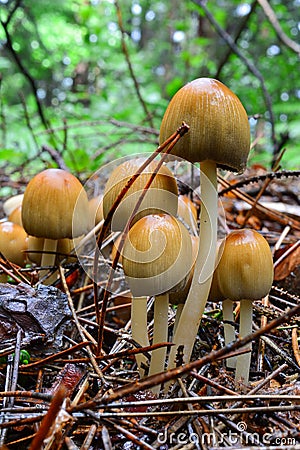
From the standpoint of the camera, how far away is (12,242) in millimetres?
2148

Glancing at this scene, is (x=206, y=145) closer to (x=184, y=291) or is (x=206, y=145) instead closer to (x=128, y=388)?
(x=184, y=291)

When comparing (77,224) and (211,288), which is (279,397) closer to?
(211,288)

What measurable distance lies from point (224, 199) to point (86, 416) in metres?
2.64

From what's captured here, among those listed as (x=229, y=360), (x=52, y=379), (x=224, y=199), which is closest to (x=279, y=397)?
(x=229, y=360)

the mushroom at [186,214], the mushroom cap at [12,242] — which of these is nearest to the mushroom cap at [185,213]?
the mushroom at [186,214]

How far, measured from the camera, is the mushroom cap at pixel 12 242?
213cm

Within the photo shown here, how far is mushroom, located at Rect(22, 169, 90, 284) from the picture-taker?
6.01 feet

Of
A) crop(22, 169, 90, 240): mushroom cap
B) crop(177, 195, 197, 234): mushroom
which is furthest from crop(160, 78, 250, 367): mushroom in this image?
crop(22, 169, 90, 240): mushroom cap

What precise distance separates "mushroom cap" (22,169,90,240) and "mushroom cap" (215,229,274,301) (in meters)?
0.78

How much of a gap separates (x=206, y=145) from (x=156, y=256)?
0.39 metres

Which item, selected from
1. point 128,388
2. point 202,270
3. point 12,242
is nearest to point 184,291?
point 202,270

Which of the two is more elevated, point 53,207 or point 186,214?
point 53,207

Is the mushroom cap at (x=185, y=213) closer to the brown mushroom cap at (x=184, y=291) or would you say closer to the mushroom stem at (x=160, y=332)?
the brown mushroom cap at (x=184, y=291)

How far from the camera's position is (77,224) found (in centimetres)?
192
